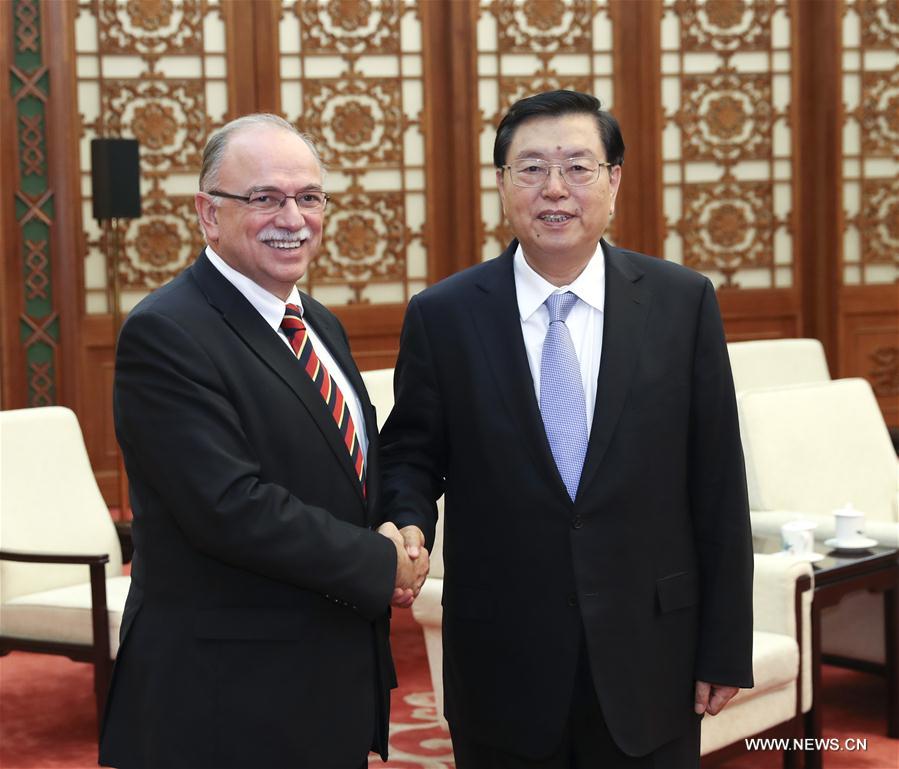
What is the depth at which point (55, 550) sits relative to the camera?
3.77 meters

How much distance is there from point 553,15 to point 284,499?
5.71 meters

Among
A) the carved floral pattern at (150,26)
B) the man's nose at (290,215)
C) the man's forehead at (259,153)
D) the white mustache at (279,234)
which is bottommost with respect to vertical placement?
the white mustache at (279,234)

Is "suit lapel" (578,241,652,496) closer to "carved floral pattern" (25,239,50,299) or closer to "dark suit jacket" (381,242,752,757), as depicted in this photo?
"dark suit jacket" (381,242,752,757)

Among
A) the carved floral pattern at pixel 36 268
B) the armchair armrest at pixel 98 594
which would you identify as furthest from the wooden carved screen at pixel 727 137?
the armchair armrest at pixel 98 594

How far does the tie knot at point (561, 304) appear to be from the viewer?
194cm

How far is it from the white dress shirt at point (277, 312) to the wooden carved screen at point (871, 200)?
580 centimetres

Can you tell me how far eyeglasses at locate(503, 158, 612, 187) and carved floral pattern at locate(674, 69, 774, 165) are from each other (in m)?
5.34

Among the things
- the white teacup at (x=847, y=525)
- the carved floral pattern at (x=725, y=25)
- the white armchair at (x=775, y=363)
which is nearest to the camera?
the white teacup at (x=847, y=525)

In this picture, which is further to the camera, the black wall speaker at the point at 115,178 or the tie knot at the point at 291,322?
the black wall speaker at the point at 115,178

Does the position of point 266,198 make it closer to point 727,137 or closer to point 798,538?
point 798,538

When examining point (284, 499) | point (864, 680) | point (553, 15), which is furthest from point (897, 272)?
point (284, 499)

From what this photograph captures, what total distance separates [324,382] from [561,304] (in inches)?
15.8

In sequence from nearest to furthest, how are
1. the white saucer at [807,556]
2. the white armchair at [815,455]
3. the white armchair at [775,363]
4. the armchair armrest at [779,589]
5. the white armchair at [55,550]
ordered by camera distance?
the armchair armrest at [779,589]
the white saucer at [807,556]
the white armchair at [55,550]
the white armchair at [815,455]
the white armchair at [775,363]

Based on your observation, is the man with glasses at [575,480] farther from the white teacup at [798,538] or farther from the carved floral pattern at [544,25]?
the carved floral pattern at [544,25]
